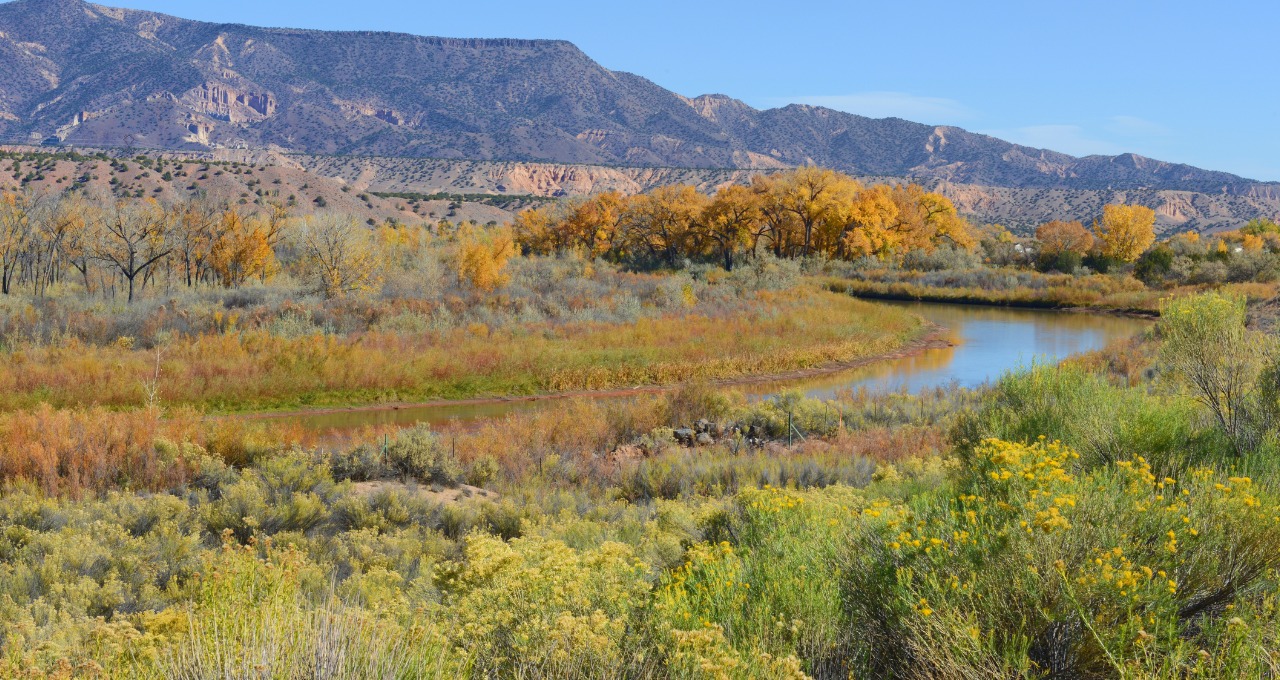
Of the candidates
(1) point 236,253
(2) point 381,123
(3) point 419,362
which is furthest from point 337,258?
(2) point 381,123

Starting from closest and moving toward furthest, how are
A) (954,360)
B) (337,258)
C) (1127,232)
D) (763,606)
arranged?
(763,606), (954,360), (337,258), (1127,232)

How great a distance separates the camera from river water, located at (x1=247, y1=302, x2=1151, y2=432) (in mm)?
20766

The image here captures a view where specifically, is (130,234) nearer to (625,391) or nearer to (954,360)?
(625,391)

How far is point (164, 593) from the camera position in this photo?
734 cm

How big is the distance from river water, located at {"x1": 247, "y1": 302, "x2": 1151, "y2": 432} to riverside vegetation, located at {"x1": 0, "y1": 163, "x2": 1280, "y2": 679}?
138cm

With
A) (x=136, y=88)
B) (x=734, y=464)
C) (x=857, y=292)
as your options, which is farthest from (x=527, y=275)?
(x=136, y=88)

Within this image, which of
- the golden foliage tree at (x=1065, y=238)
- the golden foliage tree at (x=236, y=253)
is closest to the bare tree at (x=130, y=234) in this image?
the golden foliage tree at (x=236, y=253)

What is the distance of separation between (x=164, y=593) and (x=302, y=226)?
106ft

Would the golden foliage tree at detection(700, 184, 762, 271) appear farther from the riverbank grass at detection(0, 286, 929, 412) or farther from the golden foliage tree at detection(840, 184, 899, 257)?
the riverbank grass at detection(0, 286, 929, 412)

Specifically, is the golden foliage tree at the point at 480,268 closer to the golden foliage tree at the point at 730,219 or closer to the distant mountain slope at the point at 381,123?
the golden foliage tree at the point at 730,219

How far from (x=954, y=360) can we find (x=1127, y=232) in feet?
148

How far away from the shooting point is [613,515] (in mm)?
10016

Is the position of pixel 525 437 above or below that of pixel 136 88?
below

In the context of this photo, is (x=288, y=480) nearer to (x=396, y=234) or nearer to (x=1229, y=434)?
(x=1229, y=434)
